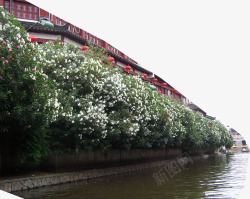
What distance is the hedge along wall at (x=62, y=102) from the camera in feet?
29.8

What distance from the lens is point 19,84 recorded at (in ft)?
28.9

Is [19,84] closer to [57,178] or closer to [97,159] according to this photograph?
[57,178]

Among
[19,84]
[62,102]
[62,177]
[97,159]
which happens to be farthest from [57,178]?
[19,84]

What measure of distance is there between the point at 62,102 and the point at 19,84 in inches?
163

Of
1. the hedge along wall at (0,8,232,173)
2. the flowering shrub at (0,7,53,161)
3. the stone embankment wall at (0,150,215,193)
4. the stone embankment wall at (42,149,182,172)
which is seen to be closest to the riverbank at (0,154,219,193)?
the stone embankment wall at (0,150,215,193)

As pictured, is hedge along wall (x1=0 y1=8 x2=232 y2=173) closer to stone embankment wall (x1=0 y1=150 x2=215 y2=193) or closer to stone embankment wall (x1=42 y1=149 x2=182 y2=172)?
stone embankment wall (x1=42 y1=149 x2=182 y2=172)

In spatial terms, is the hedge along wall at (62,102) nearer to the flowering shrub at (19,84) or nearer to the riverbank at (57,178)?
the flowering shrub at (19,84)

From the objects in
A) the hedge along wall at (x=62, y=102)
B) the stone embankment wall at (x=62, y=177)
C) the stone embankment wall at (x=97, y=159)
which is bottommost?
the stone embankment wall at (x=62, y=177)

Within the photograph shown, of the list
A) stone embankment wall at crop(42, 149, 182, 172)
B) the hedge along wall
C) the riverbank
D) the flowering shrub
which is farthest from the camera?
stone embankment wall at crop(42, 149, 182, 172)

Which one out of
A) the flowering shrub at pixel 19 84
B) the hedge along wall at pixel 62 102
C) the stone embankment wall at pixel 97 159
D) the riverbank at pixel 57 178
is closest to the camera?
the flowering shrub at pixel 19 84

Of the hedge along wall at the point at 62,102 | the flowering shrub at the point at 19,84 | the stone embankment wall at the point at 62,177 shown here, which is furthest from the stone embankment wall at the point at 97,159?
the flowering shrub at the point at 19,84

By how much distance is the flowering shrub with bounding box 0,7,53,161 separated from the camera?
851 centimetres

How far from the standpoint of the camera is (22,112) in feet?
30.1

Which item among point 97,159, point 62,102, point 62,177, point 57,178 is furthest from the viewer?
point 97,159
